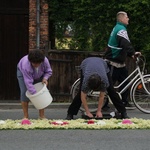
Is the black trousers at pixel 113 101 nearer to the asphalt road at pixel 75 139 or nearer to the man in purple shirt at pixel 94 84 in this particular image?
the man in purple shirt at pixel 94 84

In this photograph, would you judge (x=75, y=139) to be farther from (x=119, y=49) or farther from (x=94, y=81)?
(x=119, y=49)

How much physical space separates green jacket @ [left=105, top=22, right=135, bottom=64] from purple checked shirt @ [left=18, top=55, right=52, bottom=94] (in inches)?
65.7

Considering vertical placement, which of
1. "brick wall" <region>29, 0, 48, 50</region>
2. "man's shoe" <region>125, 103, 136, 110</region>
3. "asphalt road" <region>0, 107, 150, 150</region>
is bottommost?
"man's shoe" <region>125, 103, 136, 110</region>

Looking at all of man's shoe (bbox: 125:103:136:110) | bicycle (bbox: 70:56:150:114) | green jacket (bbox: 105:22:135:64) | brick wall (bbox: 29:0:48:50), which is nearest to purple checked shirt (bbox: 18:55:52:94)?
bicycle (bbox: 70:56:150:114)

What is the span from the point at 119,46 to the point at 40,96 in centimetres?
211

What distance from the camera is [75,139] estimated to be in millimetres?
6488

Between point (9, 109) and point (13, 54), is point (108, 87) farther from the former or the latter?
point (13, 54)

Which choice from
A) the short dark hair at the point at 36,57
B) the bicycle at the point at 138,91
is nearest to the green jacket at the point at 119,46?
the bicycle at the point at 138,91

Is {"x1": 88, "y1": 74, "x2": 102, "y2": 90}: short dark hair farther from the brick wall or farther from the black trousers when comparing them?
the brick wall

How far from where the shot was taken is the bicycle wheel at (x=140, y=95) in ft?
28.8

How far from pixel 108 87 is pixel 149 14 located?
4273mm

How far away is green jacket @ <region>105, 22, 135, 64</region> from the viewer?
8.55 m

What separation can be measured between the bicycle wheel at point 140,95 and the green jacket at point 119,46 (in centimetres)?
59

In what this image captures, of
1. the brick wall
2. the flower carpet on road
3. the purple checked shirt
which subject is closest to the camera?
the flower carpet on road
